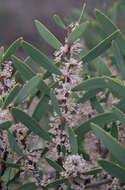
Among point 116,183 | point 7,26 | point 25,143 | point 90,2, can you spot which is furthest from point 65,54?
point 7,26

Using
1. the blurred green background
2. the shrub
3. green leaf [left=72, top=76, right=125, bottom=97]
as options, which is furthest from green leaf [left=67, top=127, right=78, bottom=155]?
the blurred green background

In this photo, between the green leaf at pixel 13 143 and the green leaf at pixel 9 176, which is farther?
the green leaf at pixel 9 176

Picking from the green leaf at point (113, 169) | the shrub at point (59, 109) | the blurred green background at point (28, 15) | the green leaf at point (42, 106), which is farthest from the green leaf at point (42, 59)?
the blurred green background at point (28, 15)

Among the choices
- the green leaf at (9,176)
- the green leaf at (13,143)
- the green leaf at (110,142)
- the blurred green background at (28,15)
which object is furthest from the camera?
the blurred green background at (28,15)

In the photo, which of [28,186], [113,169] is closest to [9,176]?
[28,186]

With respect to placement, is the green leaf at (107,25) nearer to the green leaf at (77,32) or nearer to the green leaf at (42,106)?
the green leaf at (77,32)
